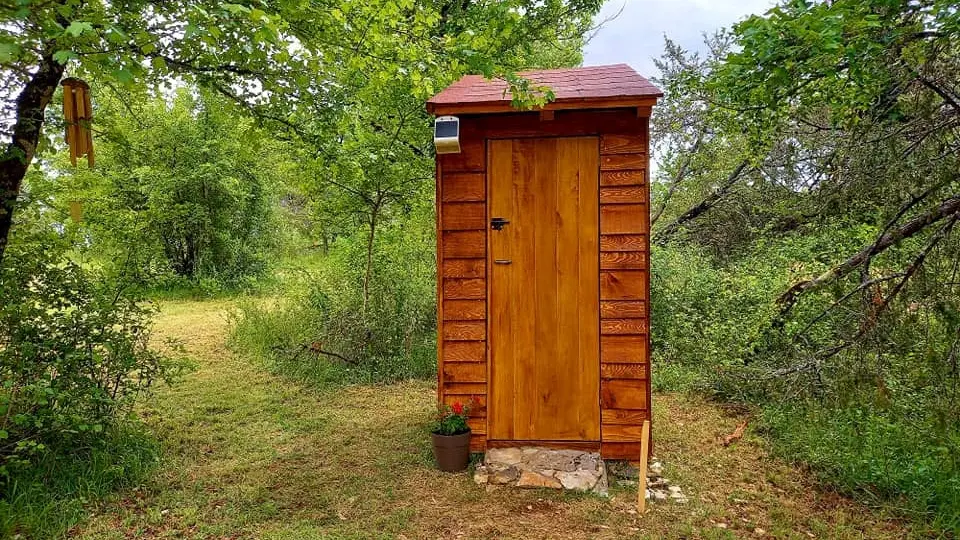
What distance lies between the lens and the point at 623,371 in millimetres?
3543

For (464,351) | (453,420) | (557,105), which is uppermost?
(557,105)

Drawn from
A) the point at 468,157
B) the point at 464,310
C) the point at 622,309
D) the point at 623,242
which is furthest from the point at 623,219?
the point at 464,310

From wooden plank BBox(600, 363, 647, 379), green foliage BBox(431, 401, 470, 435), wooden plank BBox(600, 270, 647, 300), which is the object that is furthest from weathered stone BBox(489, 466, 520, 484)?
wooden plank BBox(600, 270, 647, 300)

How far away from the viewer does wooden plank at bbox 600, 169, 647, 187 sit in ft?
11.4

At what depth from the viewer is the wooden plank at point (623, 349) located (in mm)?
3514

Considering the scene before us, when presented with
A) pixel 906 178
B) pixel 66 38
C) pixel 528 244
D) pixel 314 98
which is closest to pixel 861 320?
pixel 906 178

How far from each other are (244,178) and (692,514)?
33.6ft

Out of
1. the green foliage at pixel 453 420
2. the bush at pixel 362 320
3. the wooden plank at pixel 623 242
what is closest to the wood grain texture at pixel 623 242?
the wooden plank at pixel 623 242

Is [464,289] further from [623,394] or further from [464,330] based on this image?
[623,394]

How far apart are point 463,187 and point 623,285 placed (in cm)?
116

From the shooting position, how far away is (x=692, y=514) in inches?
121

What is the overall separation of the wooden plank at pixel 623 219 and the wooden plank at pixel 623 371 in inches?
32.1

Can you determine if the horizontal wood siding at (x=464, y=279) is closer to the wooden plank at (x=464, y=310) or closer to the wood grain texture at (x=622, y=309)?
the wooden plank at (x=464, y=310)

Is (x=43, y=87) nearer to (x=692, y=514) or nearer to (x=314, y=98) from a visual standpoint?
(x=314, y=98)
